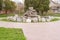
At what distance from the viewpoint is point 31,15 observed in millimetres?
17125

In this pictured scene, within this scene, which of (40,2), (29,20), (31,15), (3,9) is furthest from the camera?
(3,9)

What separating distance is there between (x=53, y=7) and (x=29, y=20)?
21026mm

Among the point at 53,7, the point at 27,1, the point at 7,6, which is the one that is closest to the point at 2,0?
the point at 7,6

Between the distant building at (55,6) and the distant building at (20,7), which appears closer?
the distant building at (20,7)

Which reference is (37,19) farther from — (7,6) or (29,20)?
(7,6)

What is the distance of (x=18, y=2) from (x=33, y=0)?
10.5 m

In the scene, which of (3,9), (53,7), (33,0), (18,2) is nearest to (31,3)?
(33,0)

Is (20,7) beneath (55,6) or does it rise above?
above

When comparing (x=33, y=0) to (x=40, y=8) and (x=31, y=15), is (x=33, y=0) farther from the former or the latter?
(x=31, y=15)

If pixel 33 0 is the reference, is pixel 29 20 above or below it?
below

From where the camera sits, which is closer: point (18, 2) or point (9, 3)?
point (9, 3)

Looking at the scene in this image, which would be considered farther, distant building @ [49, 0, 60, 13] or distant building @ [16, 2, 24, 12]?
distant building @ [49, 0, 60, 13]

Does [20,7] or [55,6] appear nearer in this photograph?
[20,7]

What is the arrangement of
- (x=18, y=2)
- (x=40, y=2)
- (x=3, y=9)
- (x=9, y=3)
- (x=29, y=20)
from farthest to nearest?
1. (x=18, y=2)
2. (x=3, y=9)
3. (x=9, y=3)
4. (x=40, y=2)
5. (x=29, y=20)
